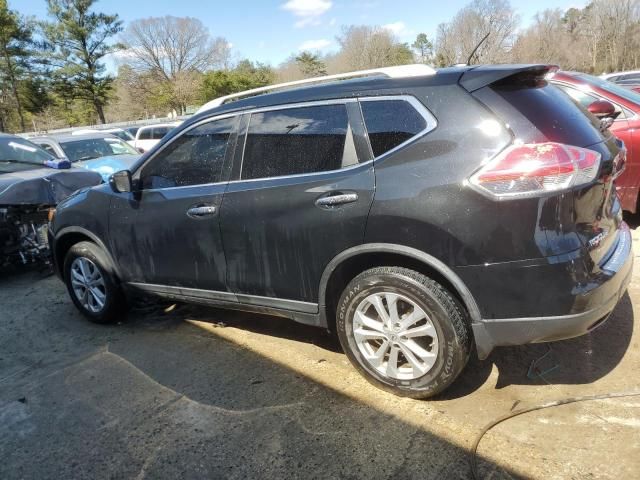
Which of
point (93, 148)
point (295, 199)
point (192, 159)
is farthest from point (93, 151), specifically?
point (295, 199)

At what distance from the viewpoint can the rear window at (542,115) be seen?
7.77 feet

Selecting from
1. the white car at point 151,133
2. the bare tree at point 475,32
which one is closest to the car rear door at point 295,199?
the white car at point 151,133

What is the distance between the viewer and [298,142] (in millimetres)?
3002

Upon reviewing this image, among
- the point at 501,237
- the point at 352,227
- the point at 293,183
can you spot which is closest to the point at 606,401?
the point at 501,237

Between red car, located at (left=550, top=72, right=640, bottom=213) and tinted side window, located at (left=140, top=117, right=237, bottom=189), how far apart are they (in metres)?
3.45

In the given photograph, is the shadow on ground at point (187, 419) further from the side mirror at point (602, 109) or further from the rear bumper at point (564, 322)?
the side mirror at point (602, 109)

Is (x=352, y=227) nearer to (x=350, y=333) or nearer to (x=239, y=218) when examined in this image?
(x=350, y=333)

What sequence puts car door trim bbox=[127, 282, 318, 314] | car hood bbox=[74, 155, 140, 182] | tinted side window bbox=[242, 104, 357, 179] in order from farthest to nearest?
car hood bbox=[74, 155, 140, 182] < car door trim bbox=[127, 282, 318, 314] < tinted side window bbox=[242, 104, 357, 179]

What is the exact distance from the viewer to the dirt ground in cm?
233

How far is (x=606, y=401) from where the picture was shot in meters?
2.62

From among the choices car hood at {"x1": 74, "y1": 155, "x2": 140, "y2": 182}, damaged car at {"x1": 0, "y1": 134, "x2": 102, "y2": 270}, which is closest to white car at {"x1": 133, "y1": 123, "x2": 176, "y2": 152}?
car hood at {"x1": 74, "y1": 155, "x2": 140, "y2": 182}

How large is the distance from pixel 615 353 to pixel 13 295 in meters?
5.68

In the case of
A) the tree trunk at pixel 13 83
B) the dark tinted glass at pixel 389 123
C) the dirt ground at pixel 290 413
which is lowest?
the dirt ground at pixel 290 413

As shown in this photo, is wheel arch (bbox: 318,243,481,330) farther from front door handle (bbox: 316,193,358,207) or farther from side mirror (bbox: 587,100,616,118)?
side mirror (bbox: 587,100,616,118)
